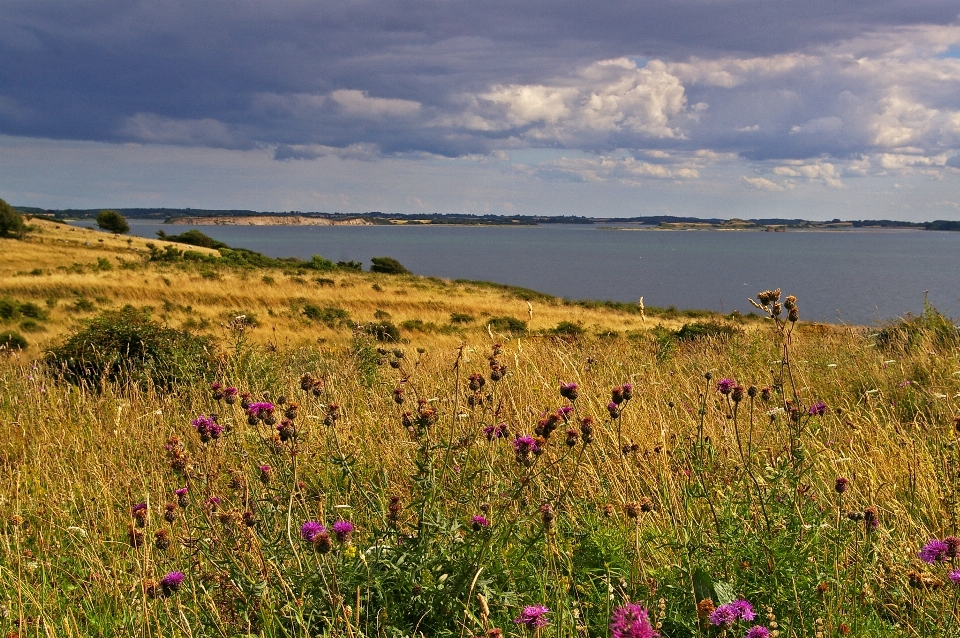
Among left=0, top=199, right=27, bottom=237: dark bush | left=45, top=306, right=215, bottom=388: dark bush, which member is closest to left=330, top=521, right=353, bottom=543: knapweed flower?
left=45, top=306, right=215, bottom=388: dark bush

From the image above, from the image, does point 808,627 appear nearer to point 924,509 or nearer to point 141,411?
point 924,509

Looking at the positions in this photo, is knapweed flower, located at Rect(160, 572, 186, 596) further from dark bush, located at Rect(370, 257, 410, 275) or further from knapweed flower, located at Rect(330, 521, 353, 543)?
dark bush, located at Rect(370, 257, 410, 275)

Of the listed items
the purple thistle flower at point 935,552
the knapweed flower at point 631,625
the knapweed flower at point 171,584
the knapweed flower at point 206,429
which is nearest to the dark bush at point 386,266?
the knapweed flower at point 206,429

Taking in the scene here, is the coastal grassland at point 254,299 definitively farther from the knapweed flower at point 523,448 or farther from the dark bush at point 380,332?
the knapweed flower at point 523,448

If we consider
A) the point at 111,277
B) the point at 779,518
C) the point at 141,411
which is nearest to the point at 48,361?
the point at 141,411

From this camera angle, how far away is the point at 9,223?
66250 millimetres

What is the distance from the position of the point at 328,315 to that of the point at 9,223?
1960 inches

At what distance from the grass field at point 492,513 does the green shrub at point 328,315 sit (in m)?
25.6

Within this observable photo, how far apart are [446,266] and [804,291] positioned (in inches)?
2708

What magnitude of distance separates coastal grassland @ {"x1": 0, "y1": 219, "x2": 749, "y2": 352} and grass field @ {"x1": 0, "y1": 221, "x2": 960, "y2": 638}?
17.7 m

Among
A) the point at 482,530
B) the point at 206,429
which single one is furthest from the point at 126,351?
the point at 482,530

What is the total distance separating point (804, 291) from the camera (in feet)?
268

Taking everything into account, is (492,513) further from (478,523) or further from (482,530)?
(478,523)

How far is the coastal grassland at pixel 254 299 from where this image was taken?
3052cm
